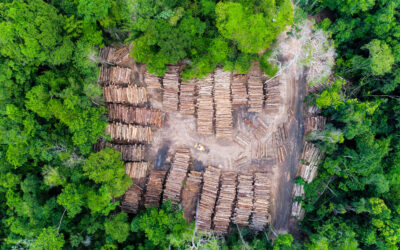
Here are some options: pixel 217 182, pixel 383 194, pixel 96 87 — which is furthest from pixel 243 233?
pixel 96 87

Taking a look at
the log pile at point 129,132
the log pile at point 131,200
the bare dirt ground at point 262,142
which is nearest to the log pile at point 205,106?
the bare dirt ground at point 262,142

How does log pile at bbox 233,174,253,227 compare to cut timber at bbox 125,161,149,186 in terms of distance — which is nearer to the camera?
cut timber at bbox 125,161,149,186

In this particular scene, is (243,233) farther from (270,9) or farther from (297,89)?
(270,9)

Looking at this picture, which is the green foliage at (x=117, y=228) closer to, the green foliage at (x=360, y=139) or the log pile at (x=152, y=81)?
the log pile at (x=152, y=81)

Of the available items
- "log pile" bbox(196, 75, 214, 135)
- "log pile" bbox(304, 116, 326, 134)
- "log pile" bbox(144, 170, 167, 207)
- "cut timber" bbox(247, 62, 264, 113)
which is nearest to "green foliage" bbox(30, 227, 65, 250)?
"log pile" bbox(144, 170, 167, 207)

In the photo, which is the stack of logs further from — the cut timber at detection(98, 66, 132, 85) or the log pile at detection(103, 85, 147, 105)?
the cut timber at detection(98, 66, 132, 85)

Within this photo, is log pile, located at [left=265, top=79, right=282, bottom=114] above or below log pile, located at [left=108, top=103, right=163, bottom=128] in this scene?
above
